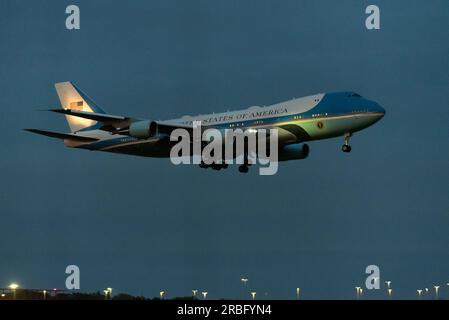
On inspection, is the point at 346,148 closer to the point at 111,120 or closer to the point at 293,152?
the point at 293,152

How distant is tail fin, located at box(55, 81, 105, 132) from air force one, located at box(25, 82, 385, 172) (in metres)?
2.68

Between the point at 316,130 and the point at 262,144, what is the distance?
16.6ft

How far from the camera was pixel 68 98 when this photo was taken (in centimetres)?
10938

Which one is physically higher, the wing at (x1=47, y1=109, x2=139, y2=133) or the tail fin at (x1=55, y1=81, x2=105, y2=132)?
the tail fin at (x1=55, y1=81, x2=105, y2=132)

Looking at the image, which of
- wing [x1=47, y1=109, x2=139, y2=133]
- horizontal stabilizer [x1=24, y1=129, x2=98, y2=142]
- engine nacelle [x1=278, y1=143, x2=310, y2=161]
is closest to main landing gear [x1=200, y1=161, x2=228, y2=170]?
engine nacelle [x1=278, y1=143, x2=310, y2=161]

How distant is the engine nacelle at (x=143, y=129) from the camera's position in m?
91.9

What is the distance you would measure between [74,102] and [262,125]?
26.2 meters

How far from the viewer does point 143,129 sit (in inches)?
3620

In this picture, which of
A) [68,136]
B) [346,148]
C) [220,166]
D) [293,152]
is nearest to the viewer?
[346,148]

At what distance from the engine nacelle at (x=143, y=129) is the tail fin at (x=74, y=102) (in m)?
13.2

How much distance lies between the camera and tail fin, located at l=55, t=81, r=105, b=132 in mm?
106731

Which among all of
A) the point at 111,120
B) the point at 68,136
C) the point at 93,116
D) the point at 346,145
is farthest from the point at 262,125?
the point at 68,136

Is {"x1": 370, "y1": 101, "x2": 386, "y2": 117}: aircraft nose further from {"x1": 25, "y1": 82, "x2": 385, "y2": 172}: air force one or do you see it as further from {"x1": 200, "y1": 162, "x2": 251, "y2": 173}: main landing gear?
{"x1": 200, "y1": 162, "x2": 251, "y2": 173}: main landing gear
